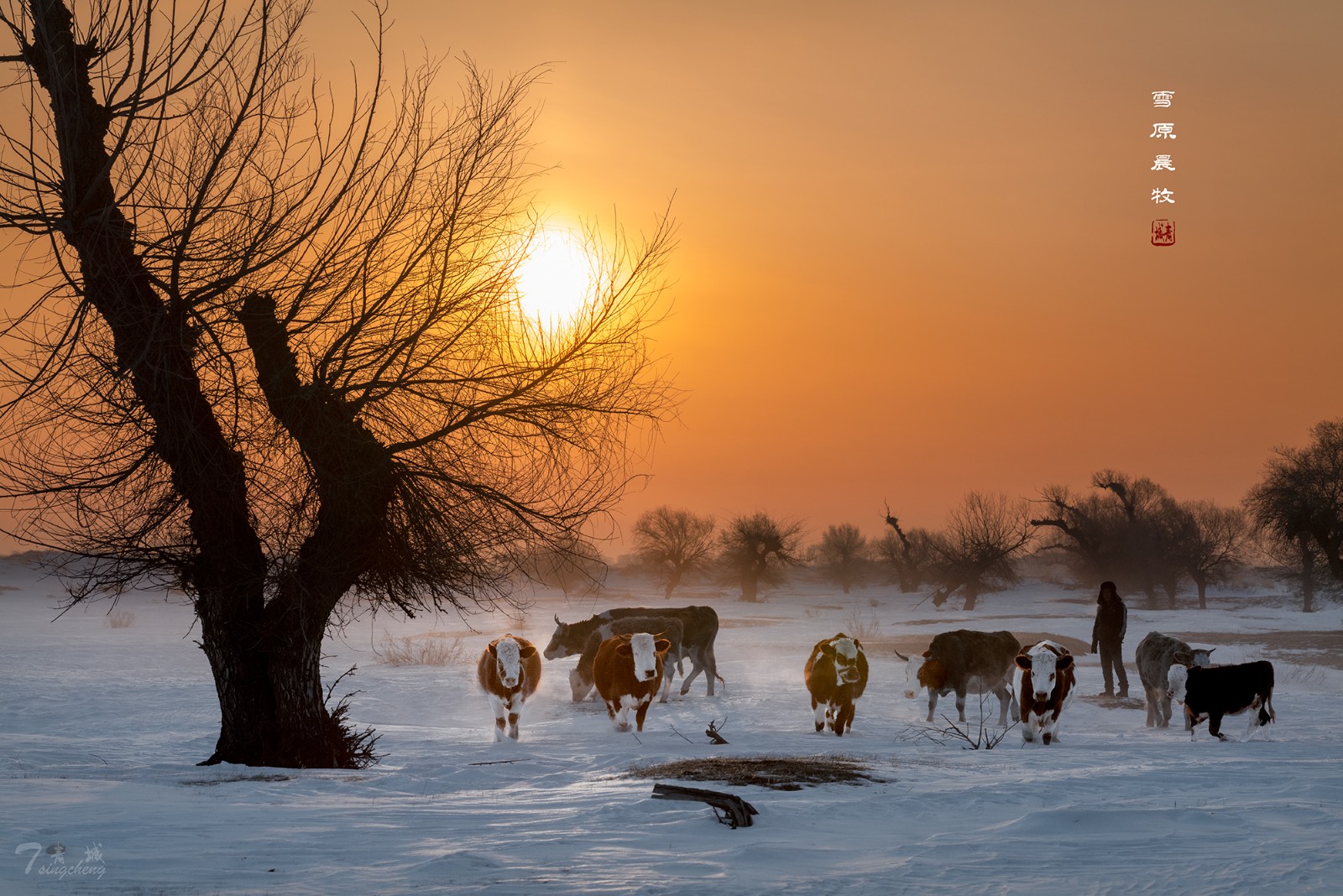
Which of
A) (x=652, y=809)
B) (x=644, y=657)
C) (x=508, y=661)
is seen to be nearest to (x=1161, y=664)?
(x=644, y=657)

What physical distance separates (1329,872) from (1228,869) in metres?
0.58

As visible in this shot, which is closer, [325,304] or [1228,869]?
[1228,869]

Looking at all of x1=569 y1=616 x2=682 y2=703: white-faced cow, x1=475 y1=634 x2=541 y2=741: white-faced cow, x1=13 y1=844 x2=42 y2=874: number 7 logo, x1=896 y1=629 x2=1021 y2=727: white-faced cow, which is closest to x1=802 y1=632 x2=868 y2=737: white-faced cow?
x1=896 y1=629 x2=1021 y2=727: white-faced cow

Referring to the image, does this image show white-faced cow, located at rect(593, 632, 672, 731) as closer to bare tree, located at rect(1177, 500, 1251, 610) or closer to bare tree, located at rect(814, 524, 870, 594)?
bare tree, located at rect(1177, 500, 1251, 610)

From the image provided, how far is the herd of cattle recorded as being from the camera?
14992mm

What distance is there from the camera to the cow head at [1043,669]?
14.8 meters

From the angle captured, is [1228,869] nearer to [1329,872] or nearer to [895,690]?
[1329,872]

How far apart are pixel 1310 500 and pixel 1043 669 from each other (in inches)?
1354

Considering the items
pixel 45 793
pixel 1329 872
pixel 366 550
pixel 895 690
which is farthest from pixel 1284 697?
→ pixel 45 793

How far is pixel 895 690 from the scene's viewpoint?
22859 millimetres

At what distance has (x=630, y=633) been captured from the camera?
21359 millimetres

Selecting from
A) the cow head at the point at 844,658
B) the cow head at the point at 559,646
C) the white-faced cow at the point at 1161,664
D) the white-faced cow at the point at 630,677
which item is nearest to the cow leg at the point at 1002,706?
the white-faced cow at the point at 1161,664

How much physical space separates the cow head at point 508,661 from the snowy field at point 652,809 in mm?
1091

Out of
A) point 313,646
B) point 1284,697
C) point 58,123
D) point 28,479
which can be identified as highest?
point 58,123
